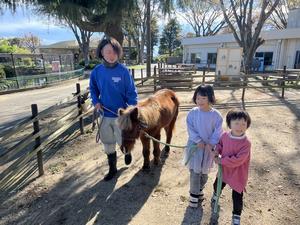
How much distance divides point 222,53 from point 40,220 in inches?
605

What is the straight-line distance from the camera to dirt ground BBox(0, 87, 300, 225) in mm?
3066

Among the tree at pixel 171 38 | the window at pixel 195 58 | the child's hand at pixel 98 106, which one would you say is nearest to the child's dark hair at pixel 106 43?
the child's hand at pixel 98 106

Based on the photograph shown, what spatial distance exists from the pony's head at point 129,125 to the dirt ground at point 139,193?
762mm

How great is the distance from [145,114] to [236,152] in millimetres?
1314

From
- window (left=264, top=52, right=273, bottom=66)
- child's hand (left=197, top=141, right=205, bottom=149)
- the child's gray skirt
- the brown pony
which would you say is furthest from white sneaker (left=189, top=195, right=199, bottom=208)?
window (left=264, top=52, right=273, bottom=66)

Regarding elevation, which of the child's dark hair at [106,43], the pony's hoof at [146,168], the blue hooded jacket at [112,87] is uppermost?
the child's dark hair at [106,43]

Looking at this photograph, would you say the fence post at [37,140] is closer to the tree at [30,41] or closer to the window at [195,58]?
the window at [195,58]

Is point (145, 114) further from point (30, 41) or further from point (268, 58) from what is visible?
point (30, 41)

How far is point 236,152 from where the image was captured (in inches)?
101

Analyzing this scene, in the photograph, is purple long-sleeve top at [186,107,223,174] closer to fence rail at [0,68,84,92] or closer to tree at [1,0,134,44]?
tree at [1,0,134,44]

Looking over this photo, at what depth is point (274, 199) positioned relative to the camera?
3.37m

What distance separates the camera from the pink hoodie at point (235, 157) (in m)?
2.53

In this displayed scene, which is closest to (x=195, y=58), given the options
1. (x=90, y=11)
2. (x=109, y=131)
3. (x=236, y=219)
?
(x=90, y=11)

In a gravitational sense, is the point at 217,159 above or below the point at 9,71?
above
